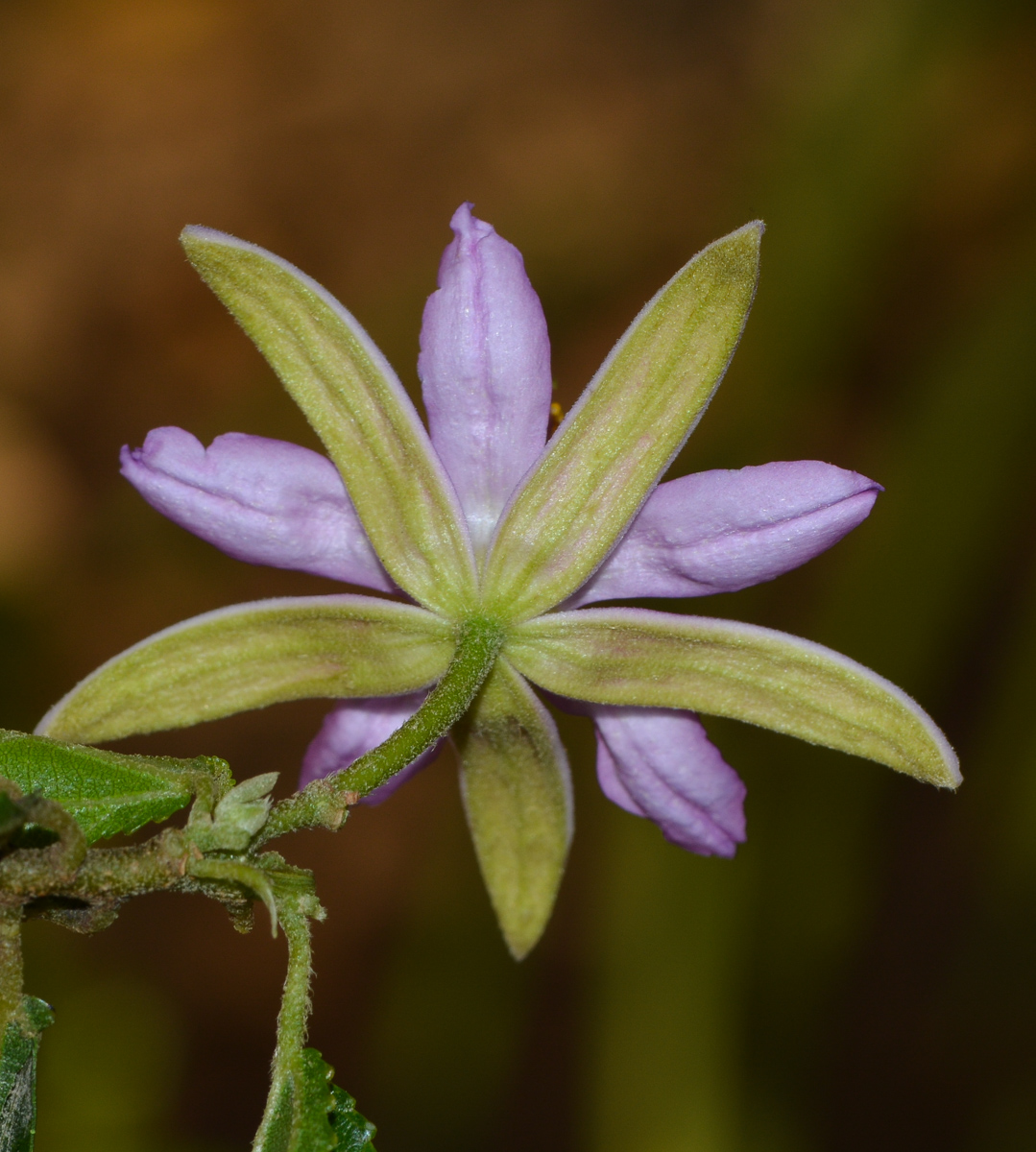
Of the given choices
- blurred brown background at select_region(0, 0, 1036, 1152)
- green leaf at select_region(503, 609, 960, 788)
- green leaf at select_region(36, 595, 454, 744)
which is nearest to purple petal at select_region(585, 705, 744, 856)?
green leaf at select_region(503, 609, 960, 788)

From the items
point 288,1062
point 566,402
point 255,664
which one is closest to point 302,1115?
point 288,1062

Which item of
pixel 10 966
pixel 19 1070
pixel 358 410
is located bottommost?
pixel 19 1070

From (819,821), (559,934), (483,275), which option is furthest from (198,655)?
(559,934)

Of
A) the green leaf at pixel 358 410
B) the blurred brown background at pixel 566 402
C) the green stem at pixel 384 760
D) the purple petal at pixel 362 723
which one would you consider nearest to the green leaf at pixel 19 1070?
the green stem at pixel 384 760

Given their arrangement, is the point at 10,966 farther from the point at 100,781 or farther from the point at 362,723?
the point at 362,723

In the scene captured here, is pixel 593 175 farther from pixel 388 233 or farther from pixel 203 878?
pixel 203 878

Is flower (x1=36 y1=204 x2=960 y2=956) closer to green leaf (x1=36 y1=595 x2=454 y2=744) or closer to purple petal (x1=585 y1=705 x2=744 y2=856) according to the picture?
green leaf (x1=36 y1=595 x2=454 y2=744)
